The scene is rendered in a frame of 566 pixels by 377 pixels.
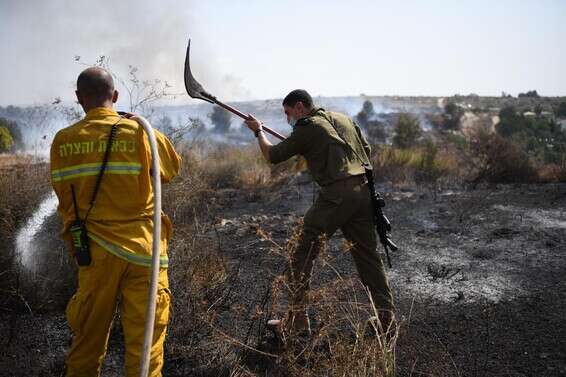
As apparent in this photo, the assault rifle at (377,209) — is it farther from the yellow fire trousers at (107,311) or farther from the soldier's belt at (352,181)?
the yellow fire trousers at (107,311)

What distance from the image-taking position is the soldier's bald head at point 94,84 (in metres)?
2.25

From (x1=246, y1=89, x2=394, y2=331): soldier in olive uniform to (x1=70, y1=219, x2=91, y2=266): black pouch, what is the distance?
1.55 metres

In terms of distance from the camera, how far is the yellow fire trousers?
2.14 m

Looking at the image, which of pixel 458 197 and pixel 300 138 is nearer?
pixel 300 138

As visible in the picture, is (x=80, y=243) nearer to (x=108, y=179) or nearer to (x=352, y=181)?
(x=108, y=179)

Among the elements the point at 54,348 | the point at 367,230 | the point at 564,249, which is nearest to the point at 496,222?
the point at 564,249

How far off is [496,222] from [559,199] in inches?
87.2

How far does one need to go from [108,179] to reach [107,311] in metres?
0.60

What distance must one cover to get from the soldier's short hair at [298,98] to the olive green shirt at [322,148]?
4.0 inches

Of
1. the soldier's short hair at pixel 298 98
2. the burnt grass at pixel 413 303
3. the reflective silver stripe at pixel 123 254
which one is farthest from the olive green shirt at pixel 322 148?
the reflective silver stripe at pixel 123 254

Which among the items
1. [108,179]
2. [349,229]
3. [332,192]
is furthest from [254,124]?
[108,179]

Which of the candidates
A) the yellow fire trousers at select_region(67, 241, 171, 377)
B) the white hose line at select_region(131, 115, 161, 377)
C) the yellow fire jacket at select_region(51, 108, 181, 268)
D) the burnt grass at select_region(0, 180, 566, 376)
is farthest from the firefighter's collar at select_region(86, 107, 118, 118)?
the burnt grass at select_region(0, 180, 566, 376)

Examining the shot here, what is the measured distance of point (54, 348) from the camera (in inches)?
132

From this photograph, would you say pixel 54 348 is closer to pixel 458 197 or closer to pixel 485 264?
pixel 485 264
